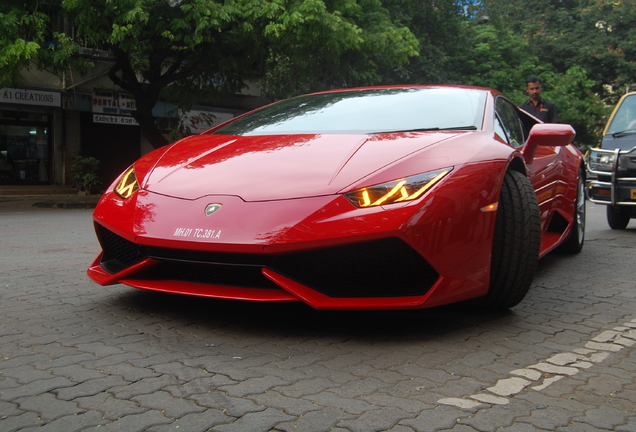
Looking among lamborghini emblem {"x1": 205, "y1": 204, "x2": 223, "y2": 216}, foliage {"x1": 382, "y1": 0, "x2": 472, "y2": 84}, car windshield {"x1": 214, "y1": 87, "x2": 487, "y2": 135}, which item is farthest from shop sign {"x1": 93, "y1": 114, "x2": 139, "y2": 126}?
lamborghini emblem {"x1": 205, "y1": 204, "x2": 223, "y2": 216}

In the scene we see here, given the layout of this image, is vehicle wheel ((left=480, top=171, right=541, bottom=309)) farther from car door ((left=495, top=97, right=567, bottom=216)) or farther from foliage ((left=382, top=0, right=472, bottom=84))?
foliage ((left=382, top=0, right=472, bottom=84))

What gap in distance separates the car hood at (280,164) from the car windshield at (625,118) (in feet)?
20.8

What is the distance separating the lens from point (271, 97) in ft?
76.0

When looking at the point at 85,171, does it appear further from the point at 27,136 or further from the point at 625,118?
the point at 625,118

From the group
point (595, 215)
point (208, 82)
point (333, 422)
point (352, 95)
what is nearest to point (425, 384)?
point (333, 422)

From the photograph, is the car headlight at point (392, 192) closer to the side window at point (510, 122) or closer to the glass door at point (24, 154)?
the side window at point (510, 122)

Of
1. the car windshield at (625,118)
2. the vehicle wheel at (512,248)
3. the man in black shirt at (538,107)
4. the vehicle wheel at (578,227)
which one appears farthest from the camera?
the car windshield at (625,118)

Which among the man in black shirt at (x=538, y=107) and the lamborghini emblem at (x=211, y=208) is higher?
the man in black shirt at (x=538, y=107)

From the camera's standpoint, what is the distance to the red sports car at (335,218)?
2889 millimetres

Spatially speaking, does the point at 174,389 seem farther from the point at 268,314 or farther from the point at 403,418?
the point at 268,314

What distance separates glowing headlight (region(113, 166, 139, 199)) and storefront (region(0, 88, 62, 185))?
656 inches

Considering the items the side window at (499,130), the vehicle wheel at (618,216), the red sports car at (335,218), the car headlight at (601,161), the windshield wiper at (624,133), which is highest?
the windshield wiper at (624,133)

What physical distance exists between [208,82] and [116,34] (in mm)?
5846

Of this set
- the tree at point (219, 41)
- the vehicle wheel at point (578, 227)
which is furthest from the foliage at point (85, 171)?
the vehicle wheel at point (578, 227)
